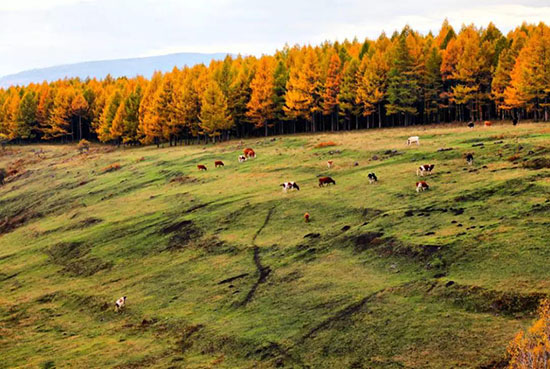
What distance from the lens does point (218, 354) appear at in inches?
851

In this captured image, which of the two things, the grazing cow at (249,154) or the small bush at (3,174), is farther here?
the small bush at (3,174)

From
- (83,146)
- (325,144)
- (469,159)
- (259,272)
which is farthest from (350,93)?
(259,272)

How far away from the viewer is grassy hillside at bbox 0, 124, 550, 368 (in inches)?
802

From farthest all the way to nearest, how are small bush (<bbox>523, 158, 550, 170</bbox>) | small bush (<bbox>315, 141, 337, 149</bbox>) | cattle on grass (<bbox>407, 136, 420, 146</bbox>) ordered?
small bush (<bbox>315, 141, 337, 149</bbox>) → cattle on grass (<bbox>407, 136, 420, 146</bbox>) → small bush (<bbox>523, 158, 550, 170</bbox>)

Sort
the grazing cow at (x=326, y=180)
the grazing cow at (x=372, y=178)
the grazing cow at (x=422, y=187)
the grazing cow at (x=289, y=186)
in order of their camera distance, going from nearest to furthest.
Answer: the grazing cow at (x=422, y=187) → the grazing cow at (x=372, y=178) → the grazing cow at (x=326, y=180) → the grazing cow at (x=289, y=186)

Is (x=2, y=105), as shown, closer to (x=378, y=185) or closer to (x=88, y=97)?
(x=88, y=97)

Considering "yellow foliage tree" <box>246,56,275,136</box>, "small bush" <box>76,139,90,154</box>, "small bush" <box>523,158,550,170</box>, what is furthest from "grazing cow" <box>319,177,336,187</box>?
"small bush" <box>76,139,90,154</box>

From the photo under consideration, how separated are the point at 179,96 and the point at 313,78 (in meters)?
25.0

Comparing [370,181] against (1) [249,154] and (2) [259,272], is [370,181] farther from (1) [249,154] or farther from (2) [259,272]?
(1) [249,154]

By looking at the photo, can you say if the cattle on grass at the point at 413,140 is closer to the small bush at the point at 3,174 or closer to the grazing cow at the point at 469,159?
the grazing cow at the point at 469,159

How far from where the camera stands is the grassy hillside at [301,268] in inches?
802

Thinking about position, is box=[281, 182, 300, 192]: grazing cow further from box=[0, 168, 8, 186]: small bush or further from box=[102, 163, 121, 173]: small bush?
box=[0, 168, 8, 186]: small bush

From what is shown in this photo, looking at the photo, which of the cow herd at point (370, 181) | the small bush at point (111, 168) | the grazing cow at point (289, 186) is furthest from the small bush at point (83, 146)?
the grazing cow at point (289, 186)

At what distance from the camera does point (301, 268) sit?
28.8m
